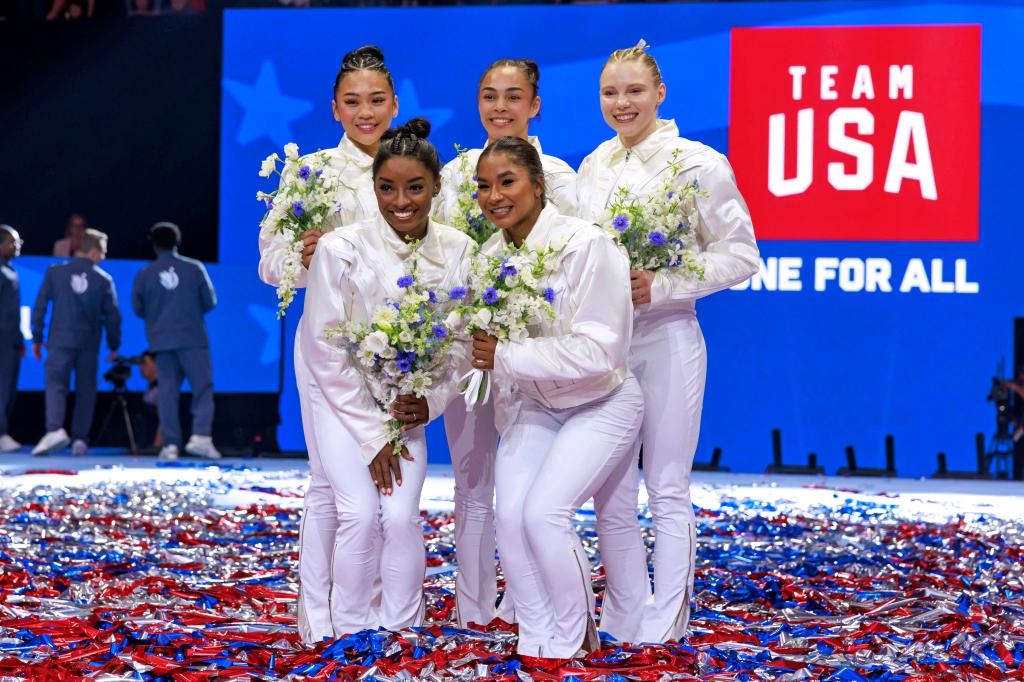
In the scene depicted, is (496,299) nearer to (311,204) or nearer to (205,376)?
(311,204)

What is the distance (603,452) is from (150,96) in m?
8.20

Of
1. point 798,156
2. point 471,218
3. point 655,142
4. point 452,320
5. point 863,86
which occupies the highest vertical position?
point 863,86

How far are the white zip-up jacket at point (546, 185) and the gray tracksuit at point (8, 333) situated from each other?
721 centimetres

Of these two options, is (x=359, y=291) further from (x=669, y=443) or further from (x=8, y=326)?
(x=8, y=326)

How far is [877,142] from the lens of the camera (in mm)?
9531

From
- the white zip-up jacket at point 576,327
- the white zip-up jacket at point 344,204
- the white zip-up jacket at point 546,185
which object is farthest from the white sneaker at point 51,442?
the white zip-up jacket at point 576,327

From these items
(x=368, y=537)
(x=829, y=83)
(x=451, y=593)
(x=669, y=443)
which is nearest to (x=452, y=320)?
(x=368, y=537)

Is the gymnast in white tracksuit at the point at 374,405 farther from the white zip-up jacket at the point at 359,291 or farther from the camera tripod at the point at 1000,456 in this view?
the camera tripod at the point at 1000,456

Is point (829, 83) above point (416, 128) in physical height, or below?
above

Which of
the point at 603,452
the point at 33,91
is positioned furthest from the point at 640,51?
the point at 33,91

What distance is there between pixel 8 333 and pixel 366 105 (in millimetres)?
7232

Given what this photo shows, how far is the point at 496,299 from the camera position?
11.6 ft

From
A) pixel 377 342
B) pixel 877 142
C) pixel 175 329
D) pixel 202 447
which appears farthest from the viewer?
pixel 202 447

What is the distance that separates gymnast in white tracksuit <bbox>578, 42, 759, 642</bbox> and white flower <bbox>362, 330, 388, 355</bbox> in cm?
78
